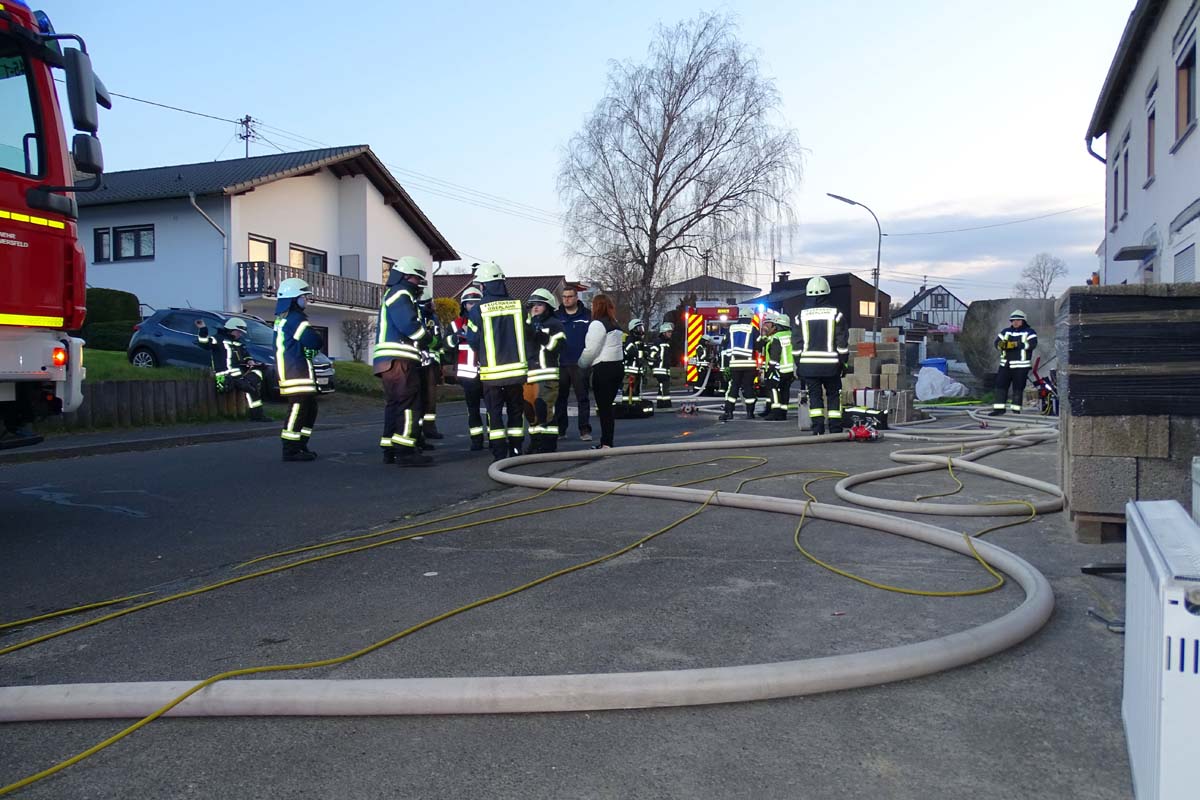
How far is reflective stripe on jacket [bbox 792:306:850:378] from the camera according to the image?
11.2m

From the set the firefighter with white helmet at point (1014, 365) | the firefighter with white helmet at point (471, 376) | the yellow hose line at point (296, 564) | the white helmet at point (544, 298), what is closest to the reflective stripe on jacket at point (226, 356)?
the firefighter with white helmet at point (471, 376)

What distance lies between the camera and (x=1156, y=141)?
16.1 meters

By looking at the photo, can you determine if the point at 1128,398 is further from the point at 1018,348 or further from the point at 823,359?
the point at 1018,348

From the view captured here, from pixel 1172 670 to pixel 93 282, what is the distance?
32.1 m

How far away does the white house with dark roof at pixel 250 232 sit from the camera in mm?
28141

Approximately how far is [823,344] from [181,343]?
1295cm

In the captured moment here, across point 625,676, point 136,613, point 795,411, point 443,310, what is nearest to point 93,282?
point 443,310

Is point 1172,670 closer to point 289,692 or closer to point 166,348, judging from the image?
point 289,692

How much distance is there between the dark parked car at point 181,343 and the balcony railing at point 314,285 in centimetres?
761

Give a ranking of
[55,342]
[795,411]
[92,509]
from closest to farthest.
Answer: [55,342] → [92,509] → [795,411]

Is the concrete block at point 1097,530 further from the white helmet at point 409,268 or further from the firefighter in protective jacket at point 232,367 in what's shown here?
the firefighter in protective jacket at point 232,367

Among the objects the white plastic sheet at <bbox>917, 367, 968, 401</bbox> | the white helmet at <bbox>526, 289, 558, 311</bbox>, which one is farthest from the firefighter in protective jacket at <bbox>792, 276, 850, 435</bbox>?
the white plastic sheet at <bbox>917, 367, 968, 401</bbox>

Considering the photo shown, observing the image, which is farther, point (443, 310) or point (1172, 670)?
point (443, 310)

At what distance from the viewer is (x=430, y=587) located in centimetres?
451
